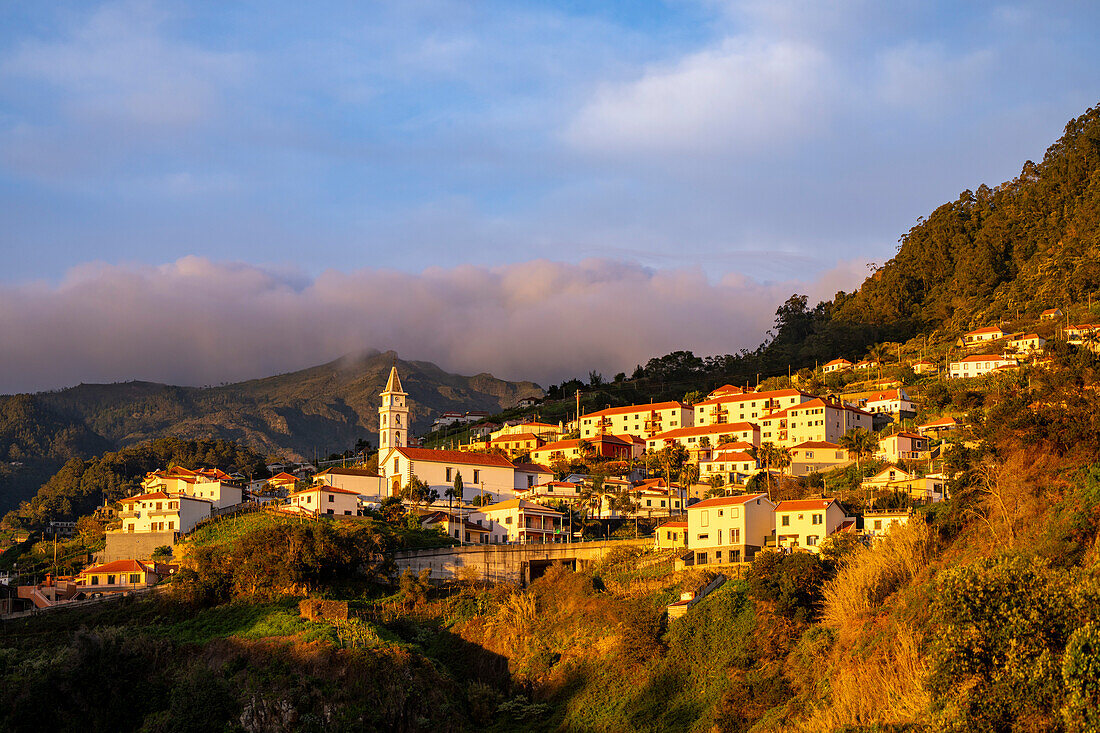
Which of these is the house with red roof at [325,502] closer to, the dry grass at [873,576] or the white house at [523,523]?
the white house at [523,523]

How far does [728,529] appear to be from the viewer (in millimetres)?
58344

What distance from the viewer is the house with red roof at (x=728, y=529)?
57781 millimetres

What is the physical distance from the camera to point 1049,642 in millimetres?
33625

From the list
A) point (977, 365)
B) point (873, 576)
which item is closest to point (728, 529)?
point (873, 576)

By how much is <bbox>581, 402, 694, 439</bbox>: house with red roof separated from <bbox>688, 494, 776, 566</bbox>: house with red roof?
4546 centimetres

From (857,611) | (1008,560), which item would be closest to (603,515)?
(857,611)

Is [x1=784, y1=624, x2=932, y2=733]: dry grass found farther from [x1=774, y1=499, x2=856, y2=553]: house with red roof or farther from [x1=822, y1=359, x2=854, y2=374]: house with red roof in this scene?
[x1=822, y1=359, x2=854, y2=374]: house with red roof

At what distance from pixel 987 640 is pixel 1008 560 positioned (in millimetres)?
3870

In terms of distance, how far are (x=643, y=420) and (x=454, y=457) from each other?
91.4 ft

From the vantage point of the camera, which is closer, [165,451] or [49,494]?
[49,494]

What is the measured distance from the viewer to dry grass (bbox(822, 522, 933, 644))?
149 feet

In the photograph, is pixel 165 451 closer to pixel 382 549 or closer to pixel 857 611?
pixel 382 549

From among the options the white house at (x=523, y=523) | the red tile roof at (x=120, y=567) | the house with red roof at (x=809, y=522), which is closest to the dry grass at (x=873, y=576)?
the house with red roof at (x=809, y=522)

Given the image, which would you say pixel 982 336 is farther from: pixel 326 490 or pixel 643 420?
pixel 326 490
